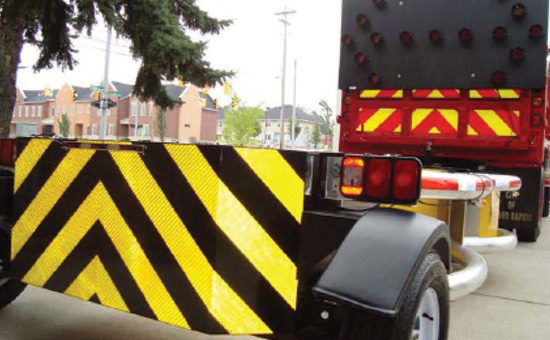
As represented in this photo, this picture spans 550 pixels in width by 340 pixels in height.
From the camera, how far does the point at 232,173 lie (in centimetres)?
207

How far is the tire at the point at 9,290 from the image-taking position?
10.8 feet

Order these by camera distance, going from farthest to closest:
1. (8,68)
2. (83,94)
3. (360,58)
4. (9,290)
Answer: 1. (83,94)
2. (8,68)
3. (360,58)
4. (9,290)

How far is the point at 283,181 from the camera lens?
2.10 m

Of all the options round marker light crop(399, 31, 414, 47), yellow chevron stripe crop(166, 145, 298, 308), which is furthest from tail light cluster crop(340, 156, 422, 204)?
round marker light crop(399, 31, 414, 47)

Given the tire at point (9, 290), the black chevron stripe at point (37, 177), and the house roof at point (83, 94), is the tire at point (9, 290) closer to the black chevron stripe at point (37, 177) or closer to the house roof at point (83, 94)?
the black chevron stripe at point (37, 177)

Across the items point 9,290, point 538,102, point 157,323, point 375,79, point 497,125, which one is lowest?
point 157,323

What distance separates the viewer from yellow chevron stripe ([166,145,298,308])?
6.80 feet

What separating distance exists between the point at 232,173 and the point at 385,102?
471 cm

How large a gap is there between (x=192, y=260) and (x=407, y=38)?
4.57m

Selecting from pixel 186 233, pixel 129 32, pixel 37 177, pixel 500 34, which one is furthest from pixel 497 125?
pixel 129 32

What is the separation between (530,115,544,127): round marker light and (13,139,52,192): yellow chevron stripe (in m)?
5.18

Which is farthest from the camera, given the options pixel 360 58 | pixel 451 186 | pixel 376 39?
pixel 360 58

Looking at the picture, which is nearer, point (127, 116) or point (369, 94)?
point (369, 94)

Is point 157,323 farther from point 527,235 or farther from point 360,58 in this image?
point 527,235
